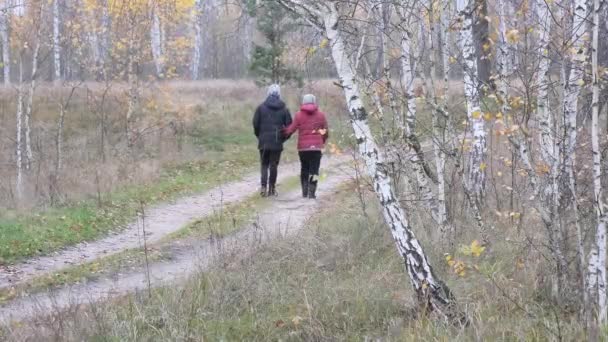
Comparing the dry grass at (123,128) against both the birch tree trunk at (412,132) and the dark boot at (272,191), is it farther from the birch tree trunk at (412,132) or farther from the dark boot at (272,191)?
the birch tree trunk at (412,132)

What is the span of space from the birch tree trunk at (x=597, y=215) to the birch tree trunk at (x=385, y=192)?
1.03 meters

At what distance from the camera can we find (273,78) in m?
22.3

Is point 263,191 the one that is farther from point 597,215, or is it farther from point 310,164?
point 597,215

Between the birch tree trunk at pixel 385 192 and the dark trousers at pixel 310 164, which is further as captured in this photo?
the dark trousers at pixel 310 164

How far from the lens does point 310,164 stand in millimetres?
11656

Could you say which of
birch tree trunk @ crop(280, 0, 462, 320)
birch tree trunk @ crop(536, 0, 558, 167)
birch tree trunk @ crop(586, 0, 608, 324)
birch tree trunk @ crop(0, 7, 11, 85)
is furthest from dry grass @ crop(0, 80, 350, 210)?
birch tree trunk @ crop(586, 0, 608, 324)

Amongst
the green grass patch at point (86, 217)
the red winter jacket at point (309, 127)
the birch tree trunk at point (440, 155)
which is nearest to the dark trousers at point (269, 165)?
the red winter jacket at point (309, 127)

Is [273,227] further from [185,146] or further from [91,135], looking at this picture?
[91,135]

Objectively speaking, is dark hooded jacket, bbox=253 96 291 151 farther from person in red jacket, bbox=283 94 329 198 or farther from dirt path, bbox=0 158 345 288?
dirt path, bbox=0 158 345 288

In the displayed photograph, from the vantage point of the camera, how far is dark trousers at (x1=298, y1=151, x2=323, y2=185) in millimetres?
11430

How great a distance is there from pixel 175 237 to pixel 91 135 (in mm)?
11866

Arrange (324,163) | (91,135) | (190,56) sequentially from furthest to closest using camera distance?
(190,56)
(91,135)
(324,163)

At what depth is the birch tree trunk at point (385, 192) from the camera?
526cm

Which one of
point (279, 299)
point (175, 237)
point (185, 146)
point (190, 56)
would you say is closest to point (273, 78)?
point (185, 146)
